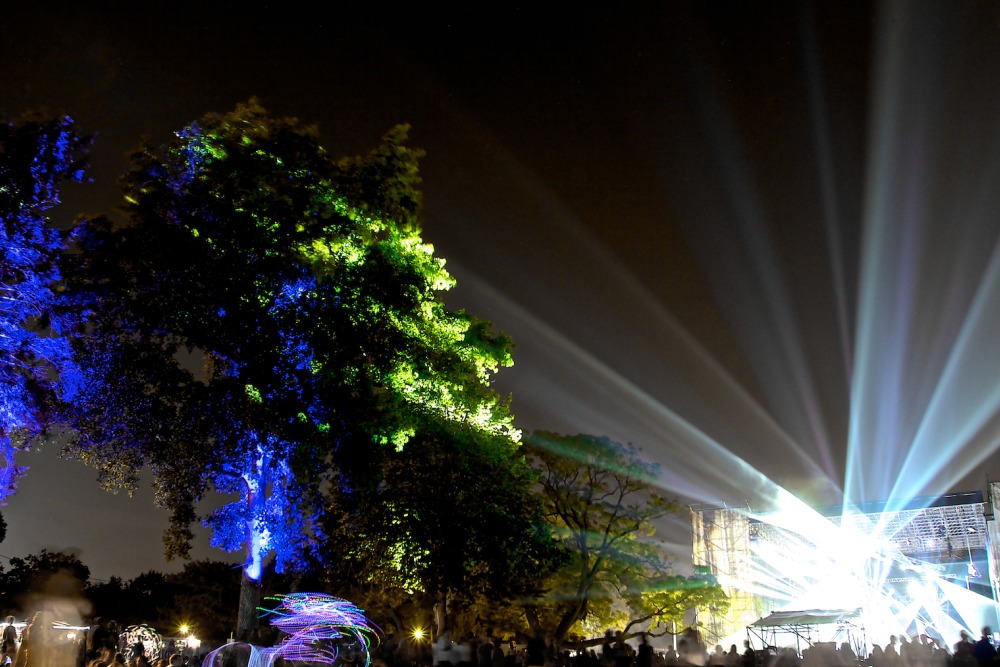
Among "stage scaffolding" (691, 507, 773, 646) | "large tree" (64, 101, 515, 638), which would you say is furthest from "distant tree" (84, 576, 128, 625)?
"large tree" (64, 101, 515, 638)

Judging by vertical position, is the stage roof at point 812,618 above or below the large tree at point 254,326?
below

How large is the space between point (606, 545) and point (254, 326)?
1803cm

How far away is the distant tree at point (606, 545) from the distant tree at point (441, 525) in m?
10.5

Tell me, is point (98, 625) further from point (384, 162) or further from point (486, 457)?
point (384, 162)

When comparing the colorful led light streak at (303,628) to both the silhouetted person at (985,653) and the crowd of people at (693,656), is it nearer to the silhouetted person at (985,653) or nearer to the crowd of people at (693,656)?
the crowd of people at (693,656)

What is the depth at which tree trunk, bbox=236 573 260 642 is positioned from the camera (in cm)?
1501

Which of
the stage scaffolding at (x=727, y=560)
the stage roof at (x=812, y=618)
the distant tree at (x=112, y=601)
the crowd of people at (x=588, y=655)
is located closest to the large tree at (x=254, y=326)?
the crowd of people at (x=588, y=655)

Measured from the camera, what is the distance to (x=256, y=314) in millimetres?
→ 13461

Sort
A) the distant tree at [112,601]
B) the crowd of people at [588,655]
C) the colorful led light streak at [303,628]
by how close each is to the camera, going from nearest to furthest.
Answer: the crowd of people at [588,655] → the colorful led light streak at [303,628] → the distant tree at [112,601]

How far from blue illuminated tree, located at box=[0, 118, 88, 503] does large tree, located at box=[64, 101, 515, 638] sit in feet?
2.05

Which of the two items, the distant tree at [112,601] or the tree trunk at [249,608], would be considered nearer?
the tree trunk at [249,608]

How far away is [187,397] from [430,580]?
19.8 ft

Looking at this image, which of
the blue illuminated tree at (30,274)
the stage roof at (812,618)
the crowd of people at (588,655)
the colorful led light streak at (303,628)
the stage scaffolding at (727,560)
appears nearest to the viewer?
the blue illuminated tree at (30,274)

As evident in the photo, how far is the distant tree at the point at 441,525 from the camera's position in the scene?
15086 millimetres
